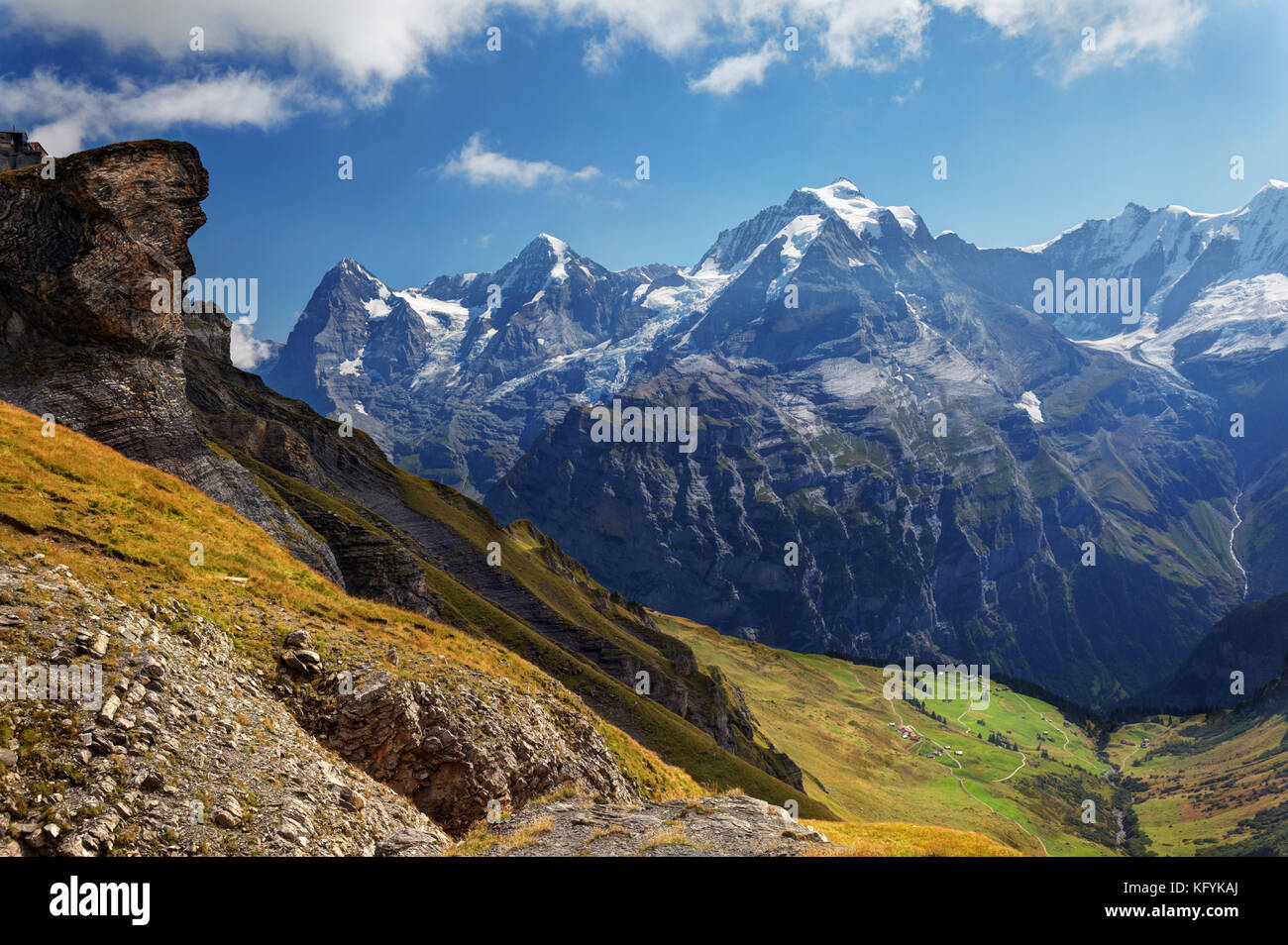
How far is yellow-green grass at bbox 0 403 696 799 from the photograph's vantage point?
27.7 m

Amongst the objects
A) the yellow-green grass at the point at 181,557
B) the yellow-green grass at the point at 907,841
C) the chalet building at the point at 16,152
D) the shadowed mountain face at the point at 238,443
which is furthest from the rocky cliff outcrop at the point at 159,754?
the chalet building at the point at 16,152

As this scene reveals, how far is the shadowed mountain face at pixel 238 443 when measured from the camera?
48.3m

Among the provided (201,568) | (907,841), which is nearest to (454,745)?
(201,568)

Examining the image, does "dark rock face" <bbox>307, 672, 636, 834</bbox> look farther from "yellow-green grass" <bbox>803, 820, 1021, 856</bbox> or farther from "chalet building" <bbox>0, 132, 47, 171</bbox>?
"chalet building" <bbox>0, 132, 47, 171</bbox>

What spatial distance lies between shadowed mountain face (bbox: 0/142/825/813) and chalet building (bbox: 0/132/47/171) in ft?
98.0

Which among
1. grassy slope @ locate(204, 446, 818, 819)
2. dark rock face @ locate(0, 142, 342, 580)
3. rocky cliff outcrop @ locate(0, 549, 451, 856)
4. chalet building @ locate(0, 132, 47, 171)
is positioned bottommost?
grassy slope @ locate(204, 446, 818, 819)

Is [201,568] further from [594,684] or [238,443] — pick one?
[238,443]

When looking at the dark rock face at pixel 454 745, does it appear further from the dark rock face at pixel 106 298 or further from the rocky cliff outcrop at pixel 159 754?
the dark rock face at pixel 106 298

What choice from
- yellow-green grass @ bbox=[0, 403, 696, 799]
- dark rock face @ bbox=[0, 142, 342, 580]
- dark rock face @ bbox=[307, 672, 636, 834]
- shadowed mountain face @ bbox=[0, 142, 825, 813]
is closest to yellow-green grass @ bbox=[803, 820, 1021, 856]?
dark rock face @ bbox=[307, 672, 636, 834]

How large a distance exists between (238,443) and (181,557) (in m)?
67.9

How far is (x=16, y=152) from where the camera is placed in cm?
10369
